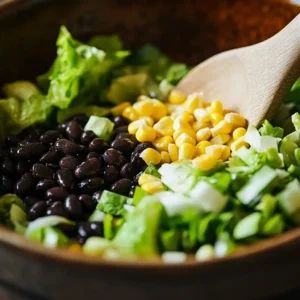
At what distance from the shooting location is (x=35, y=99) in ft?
8.93

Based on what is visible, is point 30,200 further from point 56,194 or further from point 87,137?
point 87,137

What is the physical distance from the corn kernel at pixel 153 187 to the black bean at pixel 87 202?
8.1 inches

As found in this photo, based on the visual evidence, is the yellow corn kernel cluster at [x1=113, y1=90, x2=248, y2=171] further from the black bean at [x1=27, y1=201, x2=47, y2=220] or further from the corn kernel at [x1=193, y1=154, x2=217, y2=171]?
the black bean at [x1=27, y1=201, x2=47, y2=220]

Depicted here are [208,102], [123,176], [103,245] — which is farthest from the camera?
[208,102]

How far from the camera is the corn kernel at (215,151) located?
2.28 m

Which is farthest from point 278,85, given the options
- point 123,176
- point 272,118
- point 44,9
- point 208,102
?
point 44,9

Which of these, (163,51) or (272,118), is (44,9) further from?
(272,118)

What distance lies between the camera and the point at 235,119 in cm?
244

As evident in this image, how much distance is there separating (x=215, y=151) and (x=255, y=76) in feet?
1.38

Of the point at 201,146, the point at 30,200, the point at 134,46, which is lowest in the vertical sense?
the point at 30,200

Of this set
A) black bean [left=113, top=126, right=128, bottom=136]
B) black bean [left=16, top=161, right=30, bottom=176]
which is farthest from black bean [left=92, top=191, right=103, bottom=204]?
black bean [left=113, top=126, right=128, bottom=136]

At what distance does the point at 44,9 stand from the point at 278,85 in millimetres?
1233

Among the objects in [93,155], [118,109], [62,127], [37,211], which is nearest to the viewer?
[37,211]

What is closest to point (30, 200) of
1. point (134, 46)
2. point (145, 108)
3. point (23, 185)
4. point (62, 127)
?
point (23, 185)
